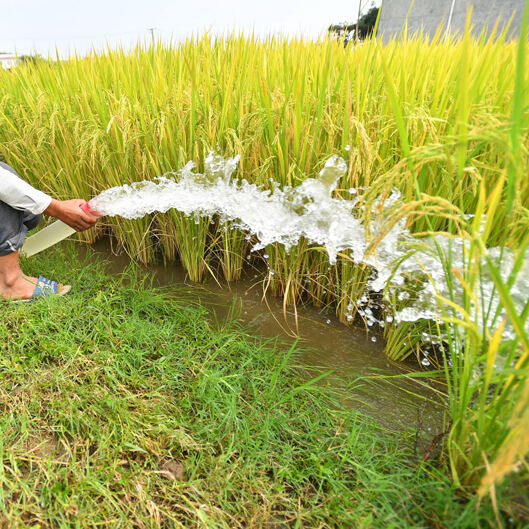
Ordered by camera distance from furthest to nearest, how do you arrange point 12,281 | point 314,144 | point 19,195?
point 12,281 → point 19,195 → point 314,144

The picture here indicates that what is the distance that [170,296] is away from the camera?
1.57 meters

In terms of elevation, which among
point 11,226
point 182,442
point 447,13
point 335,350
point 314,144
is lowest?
point 335,350

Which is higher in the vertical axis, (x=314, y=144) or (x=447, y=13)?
(x=447, y=13)

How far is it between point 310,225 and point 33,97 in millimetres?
1872

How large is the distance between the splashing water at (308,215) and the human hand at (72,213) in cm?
8

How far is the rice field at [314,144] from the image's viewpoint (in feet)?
2.57

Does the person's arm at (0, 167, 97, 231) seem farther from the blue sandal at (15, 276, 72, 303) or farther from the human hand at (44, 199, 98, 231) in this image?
the blue sandal at (15, 276, 72, 303)

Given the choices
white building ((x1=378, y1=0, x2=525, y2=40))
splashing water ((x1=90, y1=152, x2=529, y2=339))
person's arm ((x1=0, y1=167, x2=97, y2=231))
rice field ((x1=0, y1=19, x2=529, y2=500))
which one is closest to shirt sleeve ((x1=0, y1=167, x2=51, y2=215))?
person's arm ((x1=0, y1=167, x2=97, y2=231))

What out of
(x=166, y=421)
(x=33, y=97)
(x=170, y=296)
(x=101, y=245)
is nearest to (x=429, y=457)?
(x=166, y=421)

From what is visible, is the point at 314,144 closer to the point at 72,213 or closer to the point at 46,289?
the point at 72,213

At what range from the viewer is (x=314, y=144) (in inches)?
49.3

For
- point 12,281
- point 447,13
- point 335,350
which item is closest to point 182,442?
point 335,350

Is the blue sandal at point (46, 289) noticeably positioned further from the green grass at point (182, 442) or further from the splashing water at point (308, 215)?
the splashing water at point (308, 215)

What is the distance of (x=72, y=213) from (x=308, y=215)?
0.92 m
